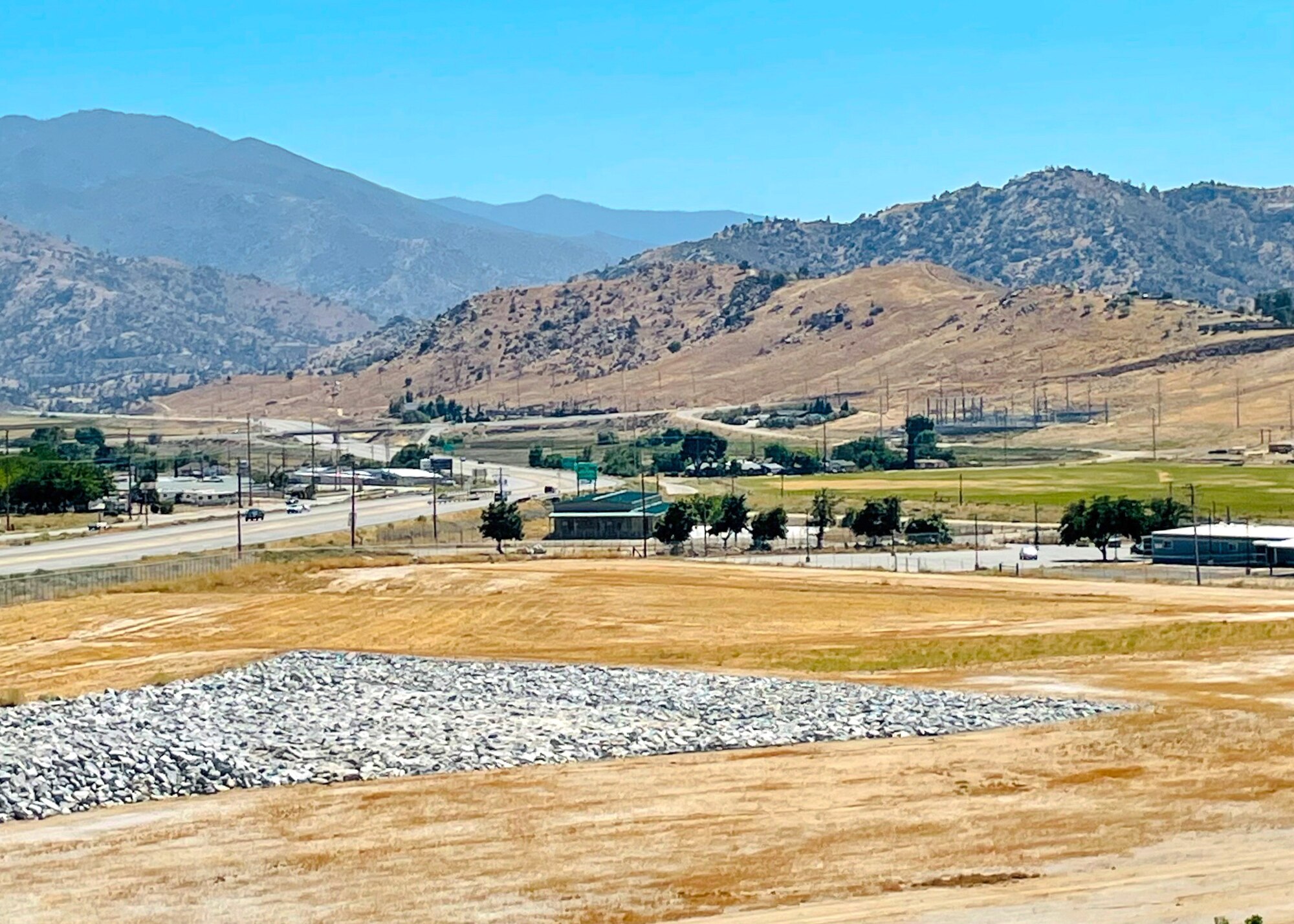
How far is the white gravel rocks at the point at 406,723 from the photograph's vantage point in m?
31.8

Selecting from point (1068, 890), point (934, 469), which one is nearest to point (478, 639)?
point (1068, 890)

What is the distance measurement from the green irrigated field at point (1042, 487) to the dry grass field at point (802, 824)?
179 feet

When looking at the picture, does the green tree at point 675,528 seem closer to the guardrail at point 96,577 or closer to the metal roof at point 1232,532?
the metal roof at point 1232,532

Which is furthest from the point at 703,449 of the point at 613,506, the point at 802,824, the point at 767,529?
the point at 802,824

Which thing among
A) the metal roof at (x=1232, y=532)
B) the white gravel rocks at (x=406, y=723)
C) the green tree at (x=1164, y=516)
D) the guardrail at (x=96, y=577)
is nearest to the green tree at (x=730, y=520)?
the green tree at (x=1164, y=516)

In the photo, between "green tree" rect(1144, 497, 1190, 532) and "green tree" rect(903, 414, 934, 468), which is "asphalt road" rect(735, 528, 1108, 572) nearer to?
"green tree" rect(1144, 497, 1190, 532)

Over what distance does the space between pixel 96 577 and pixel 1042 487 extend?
74482mm

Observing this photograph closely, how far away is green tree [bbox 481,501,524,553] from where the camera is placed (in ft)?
297

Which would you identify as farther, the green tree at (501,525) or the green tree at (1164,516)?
the green tree at (501,525)

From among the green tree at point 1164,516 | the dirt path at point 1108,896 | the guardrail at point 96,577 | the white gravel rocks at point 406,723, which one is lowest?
the dirt path at point 1108,896

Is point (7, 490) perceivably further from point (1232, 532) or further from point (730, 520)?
point (1232, 532)

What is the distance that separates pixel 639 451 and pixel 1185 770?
488 feet

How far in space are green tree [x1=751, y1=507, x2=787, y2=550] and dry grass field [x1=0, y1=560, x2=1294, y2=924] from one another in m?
40.4

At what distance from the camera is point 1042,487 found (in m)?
126
